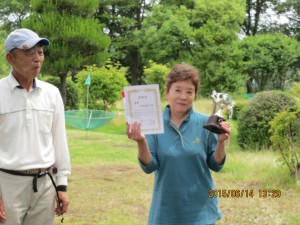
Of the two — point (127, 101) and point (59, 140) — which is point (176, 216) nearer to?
point (127, 101)

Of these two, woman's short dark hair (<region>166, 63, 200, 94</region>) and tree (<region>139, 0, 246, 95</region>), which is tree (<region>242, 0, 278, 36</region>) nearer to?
tree (<region>139, 0, 246, 95</region>)

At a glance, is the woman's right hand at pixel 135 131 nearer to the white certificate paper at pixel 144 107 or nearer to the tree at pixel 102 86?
the white certificate paper at pixel 144 107

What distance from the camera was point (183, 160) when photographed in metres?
2.20

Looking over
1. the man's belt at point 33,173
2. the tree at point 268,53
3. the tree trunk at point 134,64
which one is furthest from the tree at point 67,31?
the tree trunk at point 134,64

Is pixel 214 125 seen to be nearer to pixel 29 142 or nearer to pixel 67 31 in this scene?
pixel 29 142

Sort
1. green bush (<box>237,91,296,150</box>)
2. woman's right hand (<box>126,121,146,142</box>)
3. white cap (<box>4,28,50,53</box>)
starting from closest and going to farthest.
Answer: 1. woman's right hand (<box>126,121,146,142</box>)
2. white cap (<box>4,28,50,53</box>)
3. green bush (<box>237,91,296,150</box>)

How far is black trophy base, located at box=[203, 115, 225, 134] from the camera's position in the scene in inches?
82.6

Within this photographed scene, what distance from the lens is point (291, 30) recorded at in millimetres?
31219

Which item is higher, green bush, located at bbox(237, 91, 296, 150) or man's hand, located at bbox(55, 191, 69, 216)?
man's hand, located at bbox(55, 191, 69, 216)

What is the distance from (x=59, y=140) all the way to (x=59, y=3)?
11669 mm

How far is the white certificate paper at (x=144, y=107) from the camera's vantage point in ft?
6.93

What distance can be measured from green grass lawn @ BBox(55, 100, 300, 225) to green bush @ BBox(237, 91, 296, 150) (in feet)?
1.03
